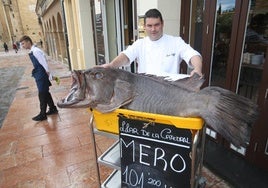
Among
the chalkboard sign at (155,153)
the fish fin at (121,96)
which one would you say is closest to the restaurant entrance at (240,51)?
the chalkboard sign at (155,153)

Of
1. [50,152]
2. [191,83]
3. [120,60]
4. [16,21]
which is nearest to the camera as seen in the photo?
[191,83]

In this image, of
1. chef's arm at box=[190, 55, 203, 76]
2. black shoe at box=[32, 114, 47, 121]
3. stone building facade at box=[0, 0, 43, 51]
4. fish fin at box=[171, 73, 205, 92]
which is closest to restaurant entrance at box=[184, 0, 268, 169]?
chef's arm at box=[190, 55, 203, 76]

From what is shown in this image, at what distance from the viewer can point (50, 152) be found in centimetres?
334

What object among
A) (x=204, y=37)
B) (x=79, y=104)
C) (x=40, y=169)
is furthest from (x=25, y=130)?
(x=204, y=37)

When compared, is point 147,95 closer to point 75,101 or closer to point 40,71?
point 75,101

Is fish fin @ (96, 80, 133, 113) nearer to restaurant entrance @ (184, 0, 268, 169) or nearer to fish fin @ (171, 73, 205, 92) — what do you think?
fish fin @ (171, 73, 205, 92)

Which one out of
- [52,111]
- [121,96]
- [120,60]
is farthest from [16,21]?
[121,96]

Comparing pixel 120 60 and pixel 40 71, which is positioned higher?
pixel 120 60

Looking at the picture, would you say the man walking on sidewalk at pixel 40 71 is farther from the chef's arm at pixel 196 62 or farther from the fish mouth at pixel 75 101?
the chef's arm at pixel 196 62

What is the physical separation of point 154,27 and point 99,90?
3.06 feet

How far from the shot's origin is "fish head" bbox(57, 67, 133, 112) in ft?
4.81

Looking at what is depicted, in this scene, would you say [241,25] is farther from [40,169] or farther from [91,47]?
[91,47]

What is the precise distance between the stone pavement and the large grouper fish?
1582 mm

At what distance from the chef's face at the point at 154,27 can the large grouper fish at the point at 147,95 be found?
704 millimetres
